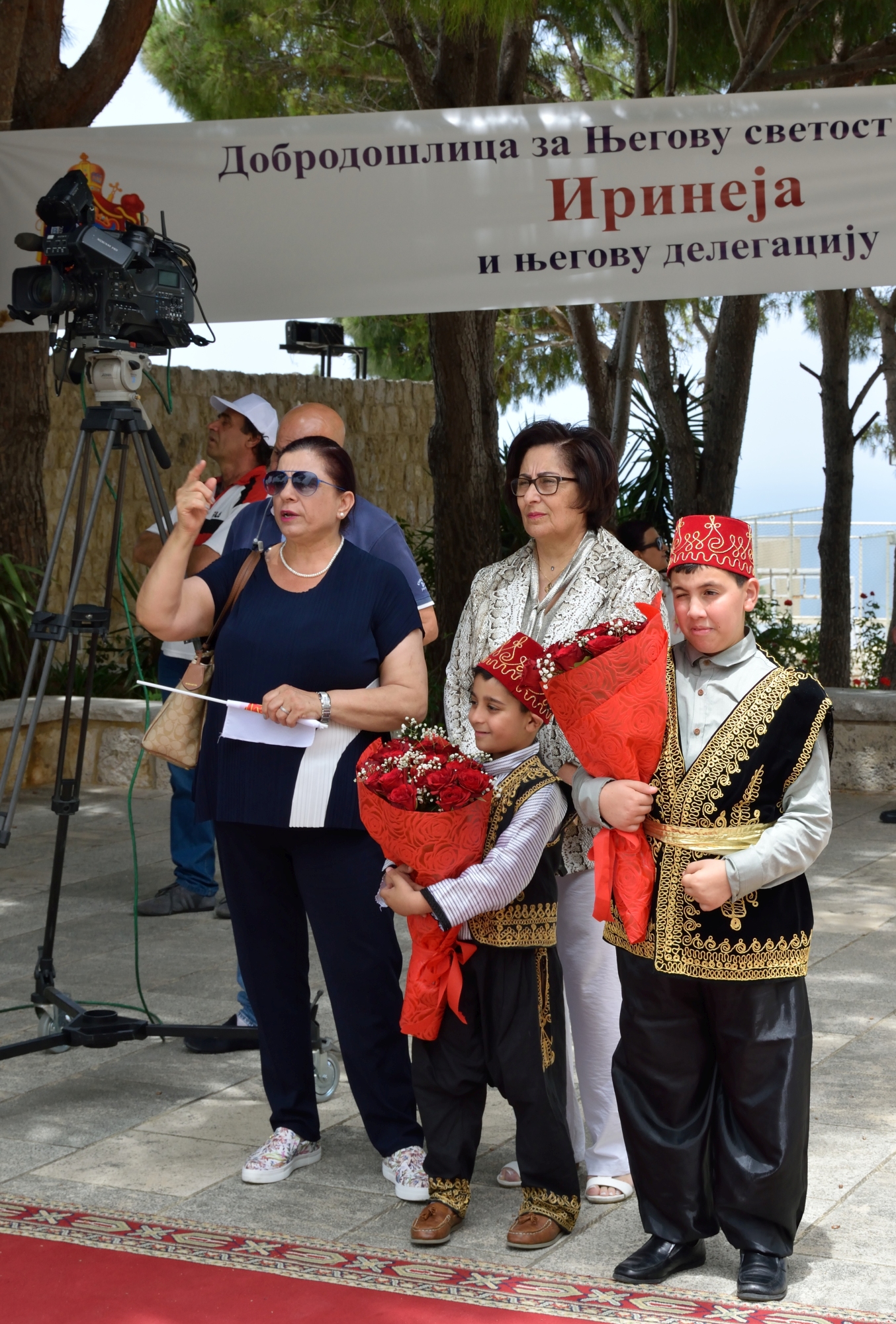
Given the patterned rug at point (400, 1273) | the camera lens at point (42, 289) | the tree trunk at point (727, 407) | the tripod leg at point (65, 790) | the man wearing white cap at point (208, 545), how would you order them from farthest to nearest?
the tree trunk at point (727, 407), the man wearing white cap at point (208, 545), the tripod leg at point (65, 790), the camera lens at point (42, 289), the patterned rug at point (400, 1273)

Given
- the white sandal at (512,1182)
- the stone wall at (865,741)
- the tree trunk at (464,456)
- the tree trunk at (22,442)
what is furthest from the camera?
the tree trunk at (464,456)

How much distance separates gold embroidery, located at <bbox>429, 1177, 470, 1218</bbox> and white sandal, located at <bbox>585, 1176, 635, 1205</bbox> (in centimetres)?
36

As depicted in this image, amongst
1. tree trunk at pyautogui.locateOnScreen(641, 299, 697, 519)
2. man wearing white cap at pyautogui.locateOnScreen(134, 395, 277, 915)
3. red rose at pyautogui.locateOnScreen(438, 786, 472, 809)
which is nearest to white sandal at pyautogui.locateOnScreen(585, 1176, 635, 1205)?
red rose at pyautogui.locateOnScreen(438, 786, 472, 809)

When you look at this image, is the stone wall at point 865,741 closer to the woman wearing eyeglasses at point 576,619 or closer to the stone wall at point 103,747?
the stone wall at point 103,747

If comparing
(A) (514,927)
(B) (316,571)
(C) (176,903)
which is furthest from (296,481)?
(C) (176,903)

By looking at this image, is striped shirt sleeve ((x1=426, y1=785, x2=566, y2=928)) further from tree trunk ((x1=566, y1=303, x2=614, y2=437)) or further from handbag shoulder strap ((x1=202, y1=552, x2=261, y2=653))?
tree trunk ((x1=566, y1=303, x2=614, y2=437))

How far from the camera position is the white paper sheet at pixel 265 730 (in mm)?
3639

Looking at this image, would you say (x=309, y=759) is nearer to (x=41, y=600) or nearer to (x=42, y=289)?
(x=41, y=600)

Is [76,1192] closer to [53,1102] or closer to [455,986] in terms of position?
[53,1102]

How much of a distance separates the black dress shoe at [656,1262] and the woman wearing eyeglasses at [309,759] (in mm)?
592

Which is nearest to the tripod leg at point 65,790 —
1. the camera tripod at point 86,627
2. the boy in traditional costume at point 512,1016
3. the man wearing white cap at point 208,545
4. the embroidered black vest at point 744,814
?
the camera tripod at point 86,627

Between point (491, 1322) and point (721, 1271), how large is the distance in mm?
542

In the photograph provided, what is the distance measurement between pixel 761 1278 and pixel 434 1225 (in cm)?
72

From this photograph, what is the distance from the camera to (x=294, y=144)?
277 inches
